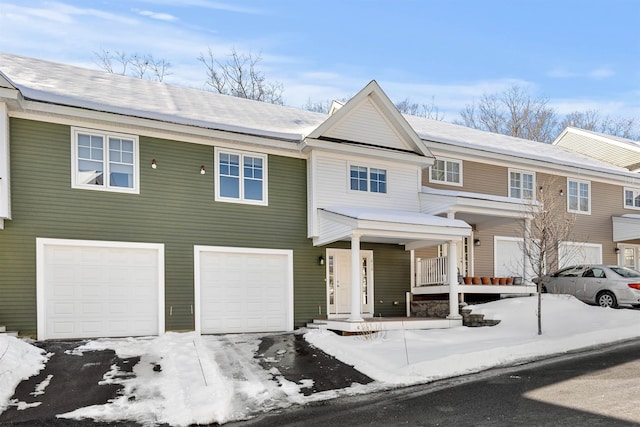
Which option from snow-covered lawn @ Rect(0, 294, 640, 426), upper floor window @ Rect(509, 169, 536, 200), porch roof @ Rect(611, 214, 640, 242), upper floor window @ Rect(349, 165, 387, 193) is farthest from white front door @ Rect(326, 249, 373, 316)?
porch roof @ Rect(611, 214, 640, 242)

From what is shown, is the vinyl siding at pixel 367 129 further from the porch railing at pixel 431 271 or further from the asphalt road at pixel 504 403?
the asphalt road at pixel 504 403

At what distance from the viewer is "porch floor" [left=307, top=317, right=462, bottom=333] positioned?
1218cm

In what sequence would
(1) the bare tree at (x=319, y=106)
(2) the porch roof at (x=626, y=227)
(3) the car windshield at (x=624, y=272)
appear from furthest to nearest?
1. (1) the bare tree at (x=319, y=106)
2. (2) the porch roof at (x=626, y=227)
3. (3) the car windshield at (x=624, y=272)

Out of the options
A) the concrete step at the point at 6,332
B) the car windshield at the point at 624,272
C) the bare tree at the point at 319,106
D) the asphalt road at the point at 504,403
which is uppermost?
the bare tree at the point at 319,106

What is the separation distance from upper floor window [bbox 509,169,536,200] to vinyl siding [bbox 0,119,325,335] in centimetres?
807

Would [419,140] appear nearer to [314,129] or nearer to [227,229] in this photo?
[314,129]

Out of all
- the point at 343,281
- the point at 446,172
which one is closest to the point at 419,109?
the point at 446,172

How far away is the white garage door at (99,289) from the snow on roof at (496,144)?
9323 mm

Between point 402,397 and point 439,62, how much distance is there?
1524 centimetres

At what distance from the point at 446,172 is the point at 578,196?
5995mm

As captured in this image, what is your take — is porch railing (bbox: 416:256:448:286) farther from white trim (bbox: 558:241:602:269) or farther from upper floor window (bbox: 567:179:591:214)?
upper floor window (bbox: 567:179:591:214)

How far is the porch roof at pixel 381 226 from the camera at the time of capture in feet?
41.3

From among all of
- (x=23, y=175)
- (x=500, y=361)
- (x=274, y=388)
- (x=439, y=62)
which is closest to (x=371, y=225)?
(x=500, y=361)

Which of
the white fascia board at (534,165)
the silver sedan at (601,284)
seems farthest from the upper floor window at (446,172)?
the silver sedan at (601,284)
